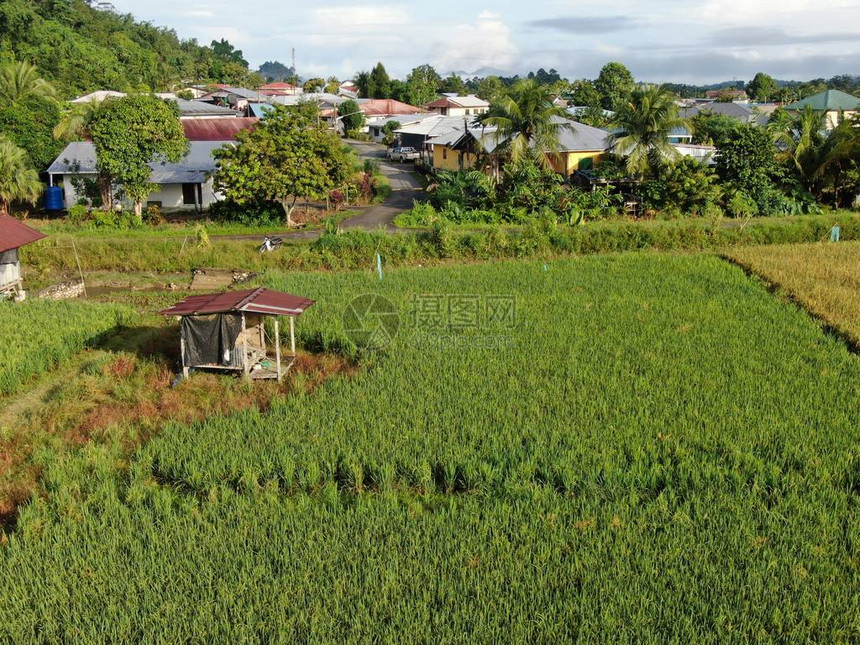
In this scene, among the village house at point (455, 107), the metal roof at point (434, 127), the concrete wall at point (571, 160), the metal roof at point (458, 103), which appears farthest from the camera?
the metal roof at point (458, 103)

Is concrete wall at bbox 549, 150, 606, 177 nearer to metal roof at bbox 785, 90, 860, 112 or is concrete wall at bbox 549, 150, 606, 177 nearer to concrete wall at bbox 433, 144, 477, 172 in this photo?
concrete wall at bbox 433, 144, 477, 172

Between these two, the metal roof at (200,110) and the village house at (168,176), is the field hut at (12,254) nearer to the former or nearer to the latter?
the village house at (168,176)

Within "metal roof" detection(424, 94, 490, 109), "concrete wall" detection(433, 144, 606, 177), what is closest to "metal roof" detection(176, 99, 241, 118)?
"concrete wall" detection(433, 144, 606, 177)

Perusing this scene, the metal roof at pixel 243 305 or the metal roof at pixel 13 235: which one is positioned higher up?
the metal roof at pixel 13 235

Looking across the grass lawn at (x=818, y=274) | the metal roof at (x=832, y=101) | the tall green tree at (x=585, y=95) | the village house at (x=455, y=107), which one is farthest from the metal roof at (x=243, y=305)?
the tall green tree at (x=585, y=95)

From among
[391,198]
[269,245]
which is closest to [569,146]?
[391,198]

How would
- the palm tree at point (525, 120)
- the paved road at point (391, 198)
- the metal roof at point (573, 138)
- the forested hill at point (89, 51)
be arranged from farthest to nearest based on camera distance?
the forested hill at point (89, 51) → the metal roof at point (573, 138) → the paved road at point (391, 198) → the palm tree at point (525, 120)

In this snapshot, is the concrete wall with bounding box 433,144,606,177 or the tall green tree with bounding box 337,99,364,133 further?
the tall green tree with bounding box 337,99,364,133
